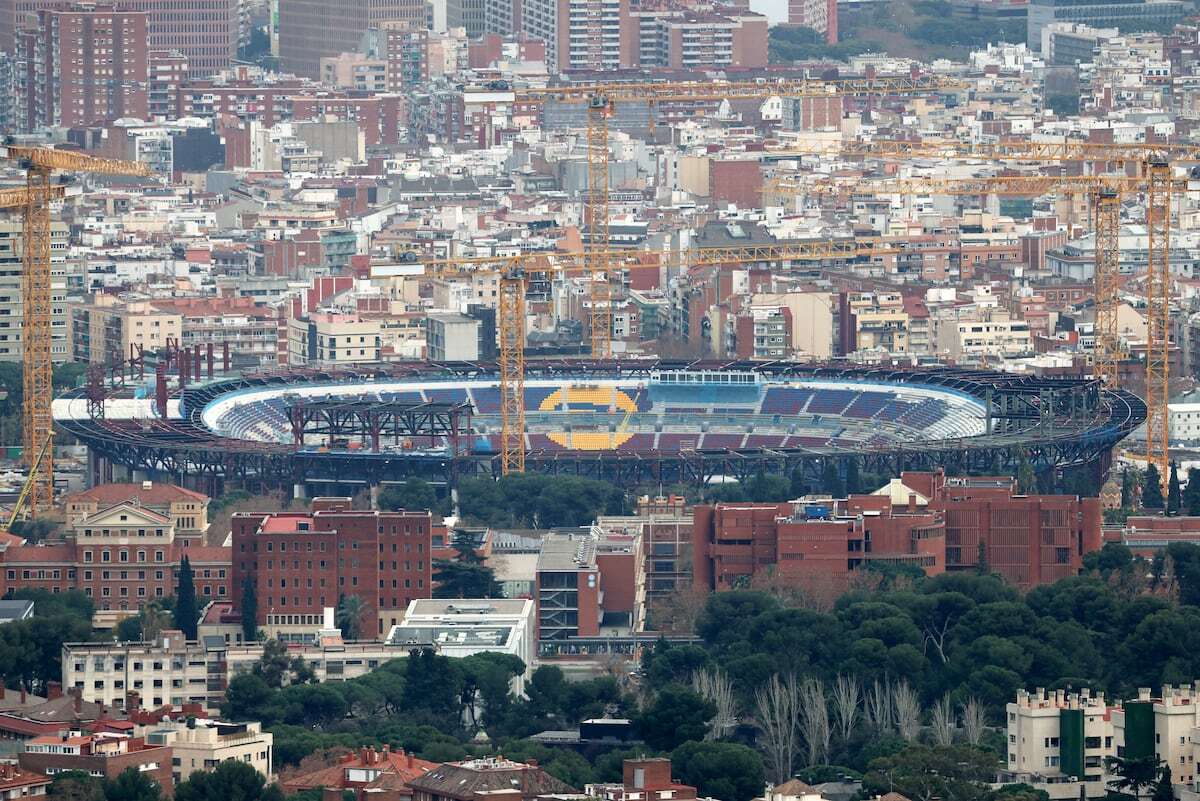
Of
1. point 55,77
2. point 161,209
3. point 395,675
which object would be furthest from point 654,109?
point 395,675

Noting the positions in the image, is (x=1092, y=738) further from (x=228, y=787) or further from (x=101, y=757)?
(x=101, y=757)

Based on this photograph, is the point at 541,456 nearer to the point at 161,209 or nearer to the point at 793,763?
the point at 793,763

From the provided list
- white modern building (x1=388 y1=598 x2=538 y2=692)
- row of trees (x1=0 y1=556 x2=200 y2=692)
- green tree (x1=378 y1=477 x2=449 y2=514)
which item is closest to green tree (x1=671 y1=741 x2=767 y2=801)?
white modern building (x1=388 y1=598 x2=538 y2=692)

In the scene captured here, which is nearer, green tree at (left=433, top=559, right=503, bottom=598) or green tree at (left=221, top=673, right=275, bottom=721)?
green tree at (left=221, top=673, right=275, bottom=721)

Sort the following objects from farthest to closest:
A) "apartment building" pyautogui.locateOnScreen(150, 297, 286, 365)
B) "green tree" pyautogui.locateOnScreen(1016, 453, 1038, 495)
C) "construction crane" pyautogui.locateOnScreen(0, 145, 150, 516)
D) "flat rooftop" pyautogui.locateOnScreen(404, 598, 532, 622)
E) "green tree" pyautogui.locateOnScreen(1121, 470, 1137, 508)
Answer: "apartment building" pyautogui.locateOnScreen(150, 297, 286, 365)
"construction crane" pyautogui.locateOnScreen(0, 145, 150, 516)
"green tree" pyautogui.locateOnScreen(1121, 470, 1137, 508)
"green tree" pyautogui.locateOnScreen(1016, 453, 1038, 495)
"flat rooftop" pyautogui.locateOnScreen(404, 598, 532, 622)

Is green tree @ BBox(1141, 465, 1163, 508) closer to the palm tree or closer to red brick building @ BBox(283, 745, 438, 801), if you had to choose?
the palm tree

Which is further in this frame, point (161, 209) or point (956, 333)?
point (161, 209)
